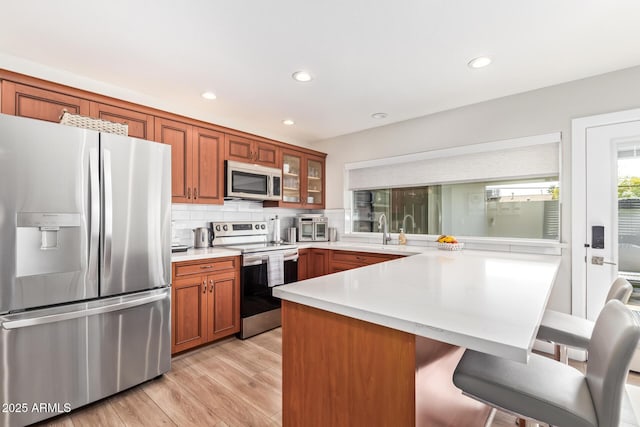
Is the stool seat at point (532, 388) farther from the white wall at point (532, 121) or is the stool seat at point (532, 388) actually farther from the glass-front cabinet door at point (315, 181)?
the glass-front cabinet door at point (315, 181)

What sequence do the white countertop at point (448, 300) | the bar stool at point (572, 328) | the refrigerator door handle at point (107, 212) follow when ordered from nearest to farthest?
the white countertop at point (448, 300) → the bar stool at point (572, 328) → the refrigerator door handle at point (107, 212)

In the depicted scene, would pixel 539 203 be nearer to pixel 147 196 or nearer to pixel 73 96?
pixel 147 196

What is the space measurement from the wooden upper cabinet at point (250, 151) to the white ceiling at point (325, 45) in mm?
474

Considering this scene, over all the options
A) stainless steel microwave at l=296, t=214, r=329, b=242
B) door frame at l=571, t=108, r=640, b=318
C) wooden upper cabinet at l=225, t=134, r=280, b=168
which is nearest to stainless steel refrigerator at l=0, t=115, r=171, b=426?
wooden upper cabinet at l=225, t=134, r=280, b=168

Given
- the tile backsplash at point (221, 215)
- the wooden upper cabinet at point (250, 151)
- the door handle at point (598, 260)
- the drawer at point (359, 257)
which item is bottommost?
the drawer at point (359, 257)

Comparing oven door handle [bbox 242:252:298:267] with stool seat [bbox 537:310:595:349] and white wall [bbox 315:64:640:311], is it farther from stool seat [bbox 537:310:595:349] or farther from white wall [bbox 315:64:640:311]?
stool seat [bbox 537:310:595:349]

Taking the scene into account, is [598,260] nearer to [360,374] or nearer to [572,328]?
[572,328]

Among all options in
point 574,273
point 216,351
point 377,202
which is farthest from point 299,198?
point 574,273

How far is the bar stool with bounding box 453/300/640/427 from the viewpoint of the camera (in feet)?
2.83

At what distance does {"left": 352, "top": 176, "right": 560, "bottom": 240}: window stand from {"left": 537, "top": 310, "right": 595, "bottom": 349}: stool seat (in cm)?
146

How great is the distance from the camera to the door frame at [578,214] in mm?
2523

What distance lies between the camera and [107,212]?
1.98 metres

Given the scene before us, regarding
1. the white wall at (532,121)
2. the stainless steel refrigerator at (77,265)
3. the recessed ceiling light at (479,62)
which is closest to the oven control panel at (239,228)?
the stainless steel refrigerator at (77,265)

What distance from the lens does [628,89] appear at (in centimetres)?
237
